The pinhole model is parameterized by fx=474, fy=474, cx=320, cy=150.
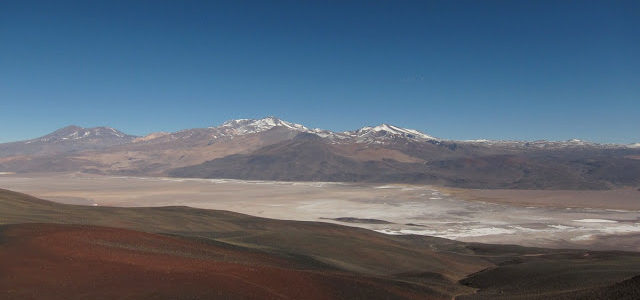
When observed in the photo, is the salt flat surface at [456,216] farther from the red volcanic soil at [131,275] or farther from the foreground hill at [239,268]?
the red volcanic soil at [131,275]

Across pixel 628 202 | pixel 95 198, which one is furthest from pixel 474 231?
pixel 95 198

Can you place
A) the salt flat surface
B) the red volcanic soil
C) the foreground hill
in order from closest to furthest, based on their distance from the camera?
the red volcanic soil
the foreground hill
the salt flat surface

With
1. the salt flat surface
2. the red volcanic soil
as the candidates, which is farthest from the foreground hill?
the salt flat surface

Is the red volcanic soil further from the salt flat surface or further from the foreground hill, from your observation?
the salt flat surface

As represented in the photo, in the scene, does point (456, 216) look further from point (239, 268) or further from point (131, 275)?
point (131, 275)

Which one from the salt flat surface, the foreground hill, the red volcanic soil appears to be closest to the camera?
the red volcanic soil
